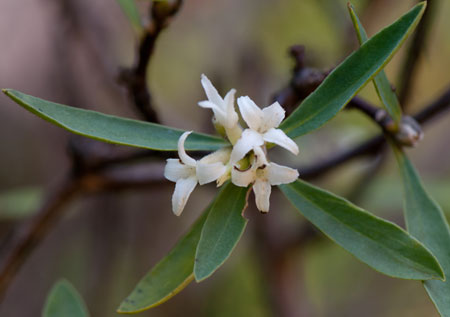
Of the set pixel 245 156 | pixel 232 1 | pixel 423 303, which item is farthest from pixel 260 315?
pixel 245 156

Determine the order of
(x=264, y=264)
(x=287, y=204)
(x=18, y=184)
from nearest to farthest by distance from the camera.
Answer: (x=264, y=264) → (x=287, y=204) → (x=18, y=184)

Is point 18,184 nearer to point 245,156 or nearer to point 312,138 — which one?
point 312,138

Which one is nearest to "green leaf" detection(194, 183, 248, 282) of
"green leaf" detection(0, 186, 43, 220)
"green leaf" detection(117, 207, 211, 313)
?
"green leaf" detection(117, 207, 211, 313)

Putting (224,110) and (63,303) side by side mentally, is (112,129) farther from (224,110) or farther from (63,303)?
(63,303)

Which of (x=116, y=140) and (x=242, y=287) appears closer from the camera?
(x=116, y=140)

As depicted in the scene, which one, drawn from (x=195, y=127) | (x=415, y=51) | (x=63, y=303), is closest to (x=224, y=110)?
(x=63, y=303)

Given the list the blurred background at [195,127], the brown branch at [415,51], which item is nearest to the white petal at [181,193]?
the brown branch at [415,51]

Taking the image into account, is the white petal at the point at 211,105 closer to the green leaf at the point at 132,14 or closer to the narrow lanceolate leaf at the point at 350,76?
the narrow lanceolate leaf at the point at 350,76

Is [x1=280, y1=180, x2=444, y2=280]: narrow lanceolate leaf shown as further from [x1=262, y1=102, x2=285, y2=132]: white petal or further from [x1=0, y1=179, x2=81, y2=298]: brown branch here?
[x1=0, y1=179, x2=81, y2=298]: brown branch
